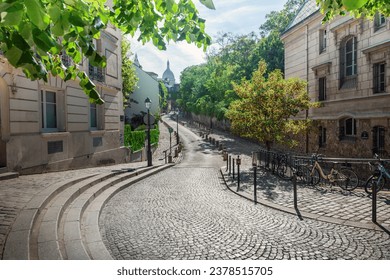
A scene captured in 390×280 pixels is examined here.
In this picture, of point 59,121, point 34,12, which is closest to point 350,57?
point 59,121

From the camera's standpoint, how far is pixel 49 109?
36.0 feet

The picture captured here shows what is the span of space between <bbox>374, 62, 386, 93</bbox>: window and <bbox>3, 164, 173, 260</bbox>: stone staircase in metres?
15.8

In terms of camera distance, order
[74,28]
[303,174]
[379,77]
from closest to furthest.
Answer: [74,28] < [303,174] < [379,77]

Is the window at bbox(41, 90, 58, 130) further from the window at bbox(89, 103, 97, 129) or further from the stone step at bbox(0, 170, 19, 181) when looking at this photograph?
the window at bbox(89, 103, 97, 129)

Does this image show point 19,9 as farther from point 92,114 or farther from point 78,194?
point 92,114

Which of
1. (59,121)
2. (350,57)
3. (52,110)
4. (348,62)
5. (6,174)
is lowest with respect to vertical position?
(6,174)

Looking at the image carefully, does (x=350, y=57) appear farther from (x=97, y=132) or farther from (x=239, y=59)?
(x=239, y=59)

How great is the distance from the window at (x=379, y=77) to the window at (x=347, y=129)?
8.04 ft

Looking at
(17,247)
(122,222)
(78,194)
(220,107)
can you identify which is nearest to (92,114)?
(78,194)

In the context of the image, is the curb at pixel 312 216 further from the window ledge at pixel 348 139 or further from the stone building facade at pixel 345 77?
the window ledge at pixel 348 139

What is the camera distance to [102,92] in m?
14.8

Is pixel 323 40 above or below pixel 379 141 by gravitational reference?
above

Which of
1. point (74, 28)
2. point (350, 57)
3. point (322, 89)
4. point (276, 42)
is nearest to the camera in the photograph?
point (74, 28)

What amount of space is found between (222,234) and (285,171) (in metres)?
7.28
